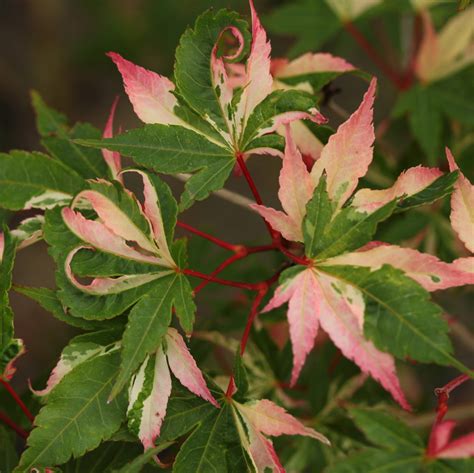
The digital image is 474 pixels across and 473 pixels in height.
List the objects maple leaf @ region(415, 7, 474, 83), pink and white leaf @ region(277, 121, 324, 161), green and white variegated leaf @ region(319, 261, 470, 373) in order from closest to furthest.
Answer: green and white variegated leaf @ region(319, 261, 470, 373)
pink and white leaf @ region(277, 121, 324, 161)
maple leaf @ region(415, 7, 474, 83)

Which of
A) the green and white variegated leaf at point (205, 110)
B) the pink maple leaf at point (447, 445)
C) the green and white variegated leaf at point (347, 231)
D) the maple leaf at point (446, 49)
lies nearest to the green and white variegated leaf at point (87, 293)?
the green and white variegated leaf at point (205, 110)

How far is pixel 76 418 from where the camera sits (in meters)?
0.70

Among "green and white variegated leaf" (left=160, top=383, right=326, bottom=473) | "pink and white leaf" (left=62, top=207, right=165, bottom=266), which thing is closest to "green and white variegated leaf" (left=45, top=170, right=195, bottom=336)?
"pink and white leaf" (left=62, top=207, right=165, bottom=266)

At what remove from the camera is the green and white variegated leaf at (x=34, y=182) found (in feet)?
2.63

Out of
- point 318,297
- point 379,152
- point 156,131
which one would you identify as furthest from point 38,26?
point 318,297

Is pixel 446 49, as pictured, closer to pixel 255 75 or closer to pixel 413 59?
pixel 413 59

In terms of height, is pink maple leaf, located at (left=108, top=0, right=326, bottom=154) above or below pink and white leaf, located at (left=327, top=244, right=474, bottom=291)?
above

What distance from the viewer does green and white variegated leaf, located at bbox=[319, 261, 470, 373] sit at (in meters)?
0.60

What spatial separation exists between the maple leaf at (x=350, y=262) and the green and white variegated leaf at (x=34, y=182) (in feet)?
0.91

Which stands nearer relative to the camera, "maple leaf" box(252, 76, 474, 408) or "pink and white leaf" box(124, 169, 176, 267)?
"maple leaf" box(252, 76, 474, 408)

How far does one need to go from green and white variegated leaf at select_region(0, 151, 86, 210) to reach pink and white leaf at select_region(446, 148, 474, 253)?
0.45 m

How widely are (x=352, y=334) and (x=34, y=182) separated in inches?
17.5

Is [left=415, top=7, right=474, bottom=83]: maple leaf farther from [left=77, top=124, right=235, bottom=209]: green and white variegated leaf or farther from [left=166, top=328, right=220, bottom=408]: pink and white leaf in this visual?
[left=166, top=328, right=220, bottom=408]: pink and white leaf

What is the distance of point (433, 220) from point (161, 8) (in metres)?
1.60
